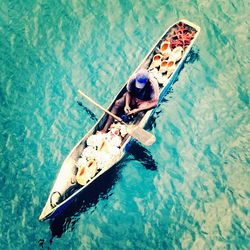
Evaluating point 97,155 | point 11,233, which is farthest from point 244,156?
point 11,233

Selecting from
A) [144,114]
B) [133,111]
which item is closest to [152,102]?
[133,111]

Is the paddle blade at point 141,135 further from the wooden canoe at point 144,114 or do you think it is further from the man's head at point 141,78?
the man's head at point 141,78

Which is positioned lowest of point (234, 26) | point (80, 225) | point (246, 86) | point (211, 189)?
point (80, 225)

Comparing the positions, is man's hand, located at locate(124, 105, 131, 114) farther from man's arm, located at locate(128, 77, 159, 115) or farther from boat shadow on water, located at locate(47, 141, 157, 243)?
boat shadow on water, located at locate(47, 141, 157, 243)

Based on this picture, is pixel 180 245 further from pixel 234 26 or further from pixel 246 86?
pixel 234 26

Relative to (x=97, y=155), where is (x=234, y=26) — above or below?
above

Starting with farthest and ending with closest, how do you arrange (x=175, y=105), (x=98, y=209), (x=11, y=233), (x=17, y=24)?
(x=17, y=24) → (x=175, y=105) → (x=98, y=209) → (x=11, y=233)

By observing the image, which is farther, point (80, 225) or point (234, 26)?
point (234, 26)

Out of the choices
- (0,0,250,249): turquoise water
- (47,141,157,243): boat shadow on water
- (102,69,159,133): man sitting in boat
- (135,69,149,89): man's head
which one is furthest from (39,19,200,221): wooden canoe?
(135,69,149,89): man's head
